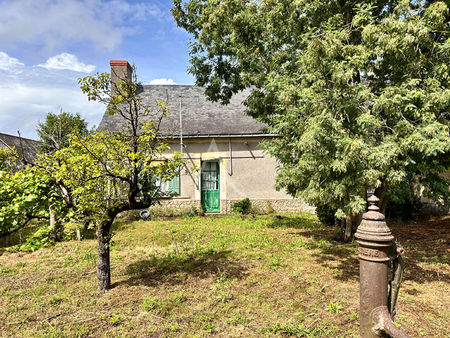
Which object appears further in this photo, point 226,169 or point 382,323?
point 226,169

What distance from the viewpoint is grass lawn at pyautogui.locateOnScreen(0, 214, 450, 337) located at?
127 inches

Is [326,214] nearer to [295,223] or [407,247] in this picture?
[295,223]

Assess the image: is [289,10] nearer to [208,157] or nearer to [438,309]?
[438,309]

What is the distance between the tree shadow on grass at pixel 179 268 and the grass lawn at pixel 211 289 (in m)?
0.02

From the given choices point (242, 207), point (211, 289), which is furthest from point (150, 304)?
point (242, 207)

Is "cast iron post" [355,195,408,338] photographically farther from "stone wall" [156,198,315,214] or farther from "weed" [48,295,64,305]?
"stone wall" [156,198,315,214]

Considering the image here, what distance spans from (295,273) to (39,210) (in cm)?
487

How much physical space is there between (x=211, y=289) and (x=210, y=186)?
820 centimetres

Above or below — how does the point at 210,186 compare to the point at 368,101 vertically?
Result: below

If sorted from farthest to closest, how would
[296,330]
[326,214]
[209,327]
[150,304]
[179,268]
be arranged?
[326,214] < [179,268] < [150,304] < [209,327] < [296,330]

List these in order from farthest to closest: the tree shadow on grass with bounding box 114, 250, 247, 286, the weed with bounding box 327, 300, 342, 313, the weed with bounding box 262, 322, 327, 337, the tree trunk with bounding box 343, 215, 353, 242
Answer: the tree trunk with bounding box 343, 215, 353, 242, the tree shadow on grass with bounding box 114, 250, 247, 286, the weed with bounding box 327, 300, 342, 313, the weed with bounding box 262, 322, 327, 337

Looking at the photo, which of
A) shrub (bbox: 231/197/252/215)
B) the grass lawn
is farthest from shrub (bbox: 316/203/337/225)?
shrub (bbox: 231/197/252/215)

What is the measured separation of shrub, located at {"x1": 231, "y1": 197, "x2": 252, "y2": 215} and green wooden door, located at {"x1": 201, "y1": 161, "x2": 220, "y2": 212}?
89 centimetres

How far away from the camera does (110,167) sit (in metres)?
4.09
